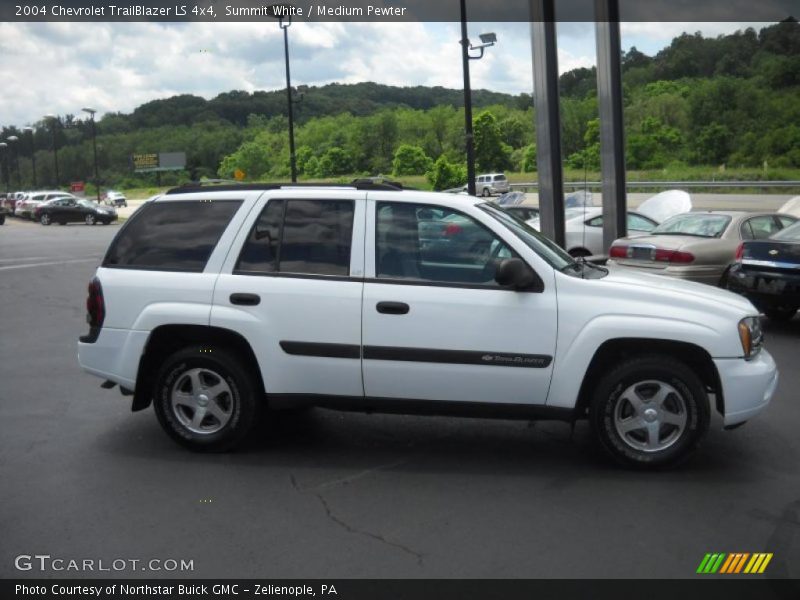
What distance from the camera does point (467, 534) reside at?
4.55m

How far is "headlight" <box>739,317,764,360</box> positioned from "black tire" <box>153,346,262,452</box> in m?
3.11

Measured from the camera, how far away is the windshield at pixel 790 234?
10.6 metres

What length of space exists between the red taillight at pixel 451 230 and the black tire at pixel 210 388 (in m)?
1.60

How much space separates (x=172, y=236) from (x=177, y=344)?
0.75 metres

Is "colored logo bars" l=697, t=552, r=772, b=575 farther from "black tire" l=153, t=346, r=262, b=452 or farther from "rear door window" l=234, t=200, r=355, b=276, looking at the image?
"black tire" l=153, t=346, r=262, b=452

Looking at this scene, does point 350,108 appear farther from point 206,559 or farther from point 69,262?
point 206,559

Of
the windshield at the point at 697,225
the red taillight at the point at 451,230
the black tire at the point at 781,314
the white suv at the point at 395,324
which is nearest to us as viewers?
the white suv at the point at 395,324

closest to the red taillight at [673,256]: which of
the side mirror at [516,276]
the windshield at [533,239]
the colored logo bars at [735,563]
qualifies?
the windshield at [533,239]

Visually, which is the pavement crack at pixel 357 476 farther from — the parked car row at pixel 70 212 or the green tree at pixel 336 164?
the parked car row at pixel 70 212

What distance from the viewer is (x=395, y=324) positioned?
5.59 metres

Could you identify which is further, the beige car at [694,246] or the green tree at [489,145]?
the green tree at [489,145]

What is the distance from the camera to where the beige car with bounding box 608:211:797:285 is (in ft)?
39.0
